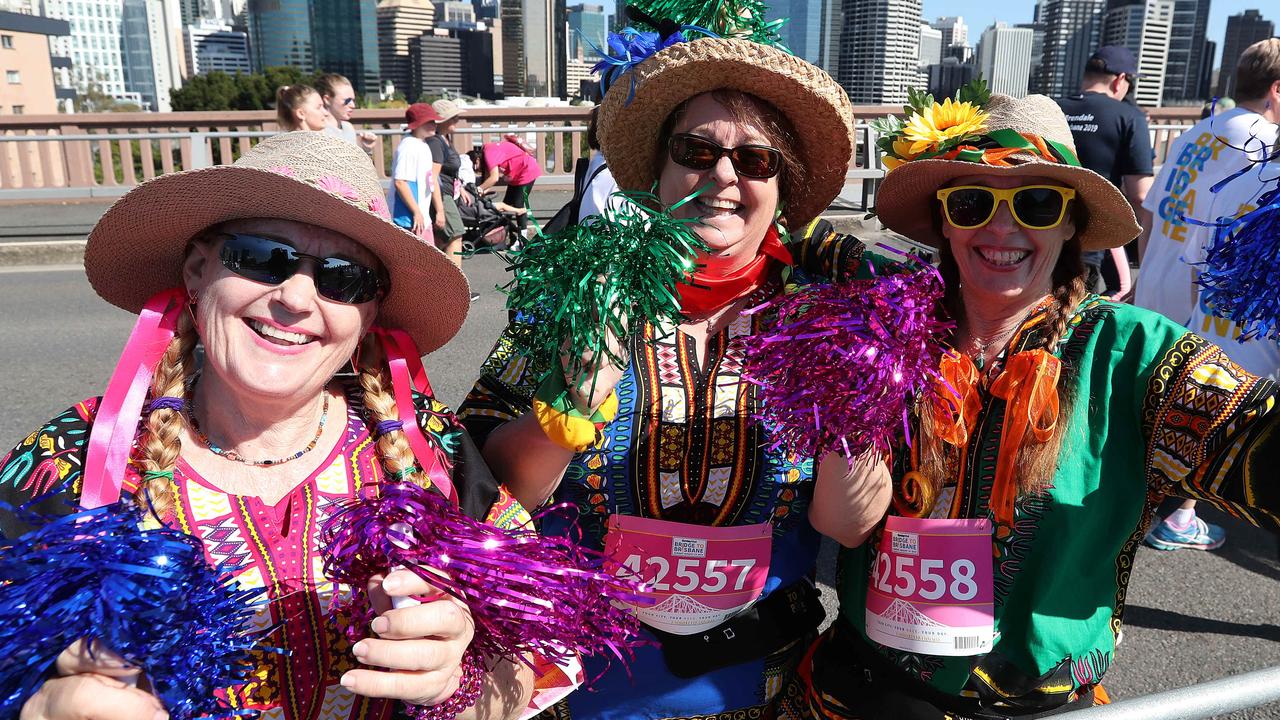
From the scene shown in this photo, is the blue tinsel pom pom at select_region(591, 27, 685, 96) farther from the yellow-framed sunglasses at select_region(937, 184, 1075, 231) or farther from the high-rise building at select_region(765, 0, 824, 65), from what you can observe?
the yellow-framed sunglasses at select_region(937, 184, 1075, 231)

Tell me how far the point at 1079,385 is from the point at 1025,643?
1.60 ft

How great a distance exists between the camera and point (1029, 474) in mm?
1718

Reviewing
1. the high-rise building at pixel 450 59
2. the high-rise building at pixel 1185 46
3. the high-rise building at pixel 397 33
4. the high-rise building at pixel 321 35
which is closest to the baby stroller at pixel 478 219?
the high-rise building at pixel 1185 46

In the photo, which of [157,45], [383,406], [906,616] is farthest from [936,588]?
[157,45]

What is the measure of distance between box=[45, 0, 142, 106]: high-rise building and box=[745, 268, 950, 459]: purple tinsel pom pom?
195 meters

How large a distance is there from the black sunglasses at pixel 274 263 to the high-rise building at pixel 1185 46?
146 m

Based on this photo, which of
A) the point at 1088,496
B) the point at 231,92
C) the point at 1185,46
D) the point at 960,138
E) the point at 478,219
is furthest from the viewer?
the point at 1185,46

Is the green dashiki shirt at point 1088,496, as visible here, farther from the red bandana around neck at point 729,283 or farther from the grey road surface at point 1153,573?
the grey road surface at point 1153,573

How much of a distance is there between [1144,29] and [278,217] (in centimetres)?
13905

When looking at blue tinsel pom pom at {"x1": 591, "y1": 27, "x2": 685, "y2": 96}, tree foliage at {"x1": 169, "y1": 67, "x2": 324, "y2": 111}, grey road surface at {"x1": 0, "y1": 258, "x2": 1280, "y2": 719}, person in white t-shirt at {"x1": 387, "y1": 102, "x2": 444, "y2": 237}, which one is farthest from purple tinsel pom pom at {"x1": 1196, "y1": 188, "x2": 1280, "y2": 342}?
tree foliage at {"x1": 169, "y1": 67, "x2": 324, "y2": 111}

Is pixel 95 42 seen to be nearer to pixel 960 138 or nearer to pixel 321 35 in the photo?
pixel 321 35

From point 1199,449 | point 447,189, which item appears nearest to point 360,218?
point 1199,449

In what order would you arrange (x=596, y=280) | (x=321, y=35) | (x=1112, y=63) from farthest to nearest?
(x=321, y=35), (x=1112, y=63), (x=596, y=280)

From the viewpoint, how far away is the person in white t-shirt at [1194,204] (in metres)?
4.03
